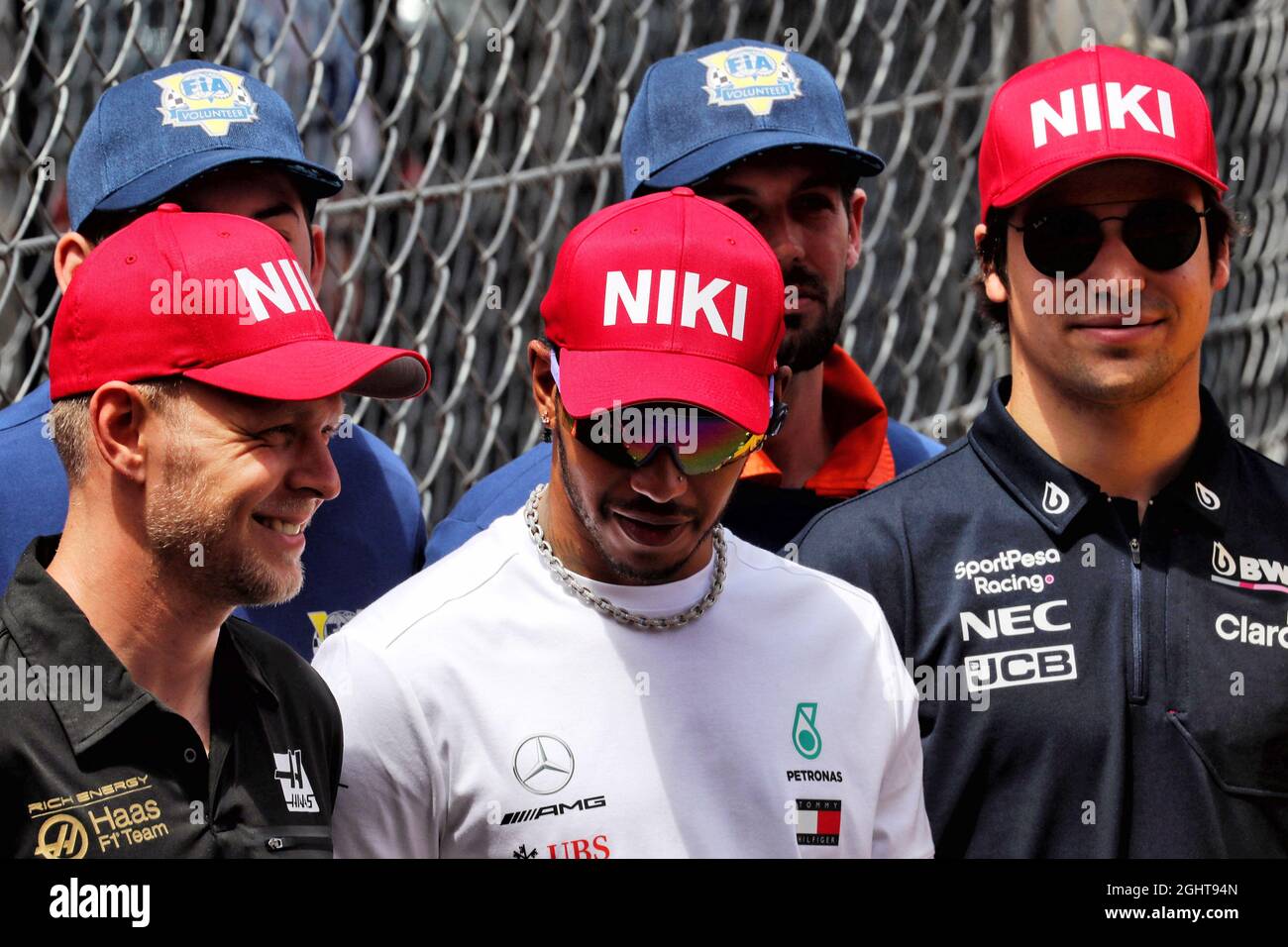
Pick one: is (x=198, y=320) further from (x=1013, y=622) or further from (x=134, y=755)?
(x=1013, y=622)

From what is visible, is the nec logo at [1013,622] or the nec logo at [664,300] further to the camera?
the nec logo at [1013,622]

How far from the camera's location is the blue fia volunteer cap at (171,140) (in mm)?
3047

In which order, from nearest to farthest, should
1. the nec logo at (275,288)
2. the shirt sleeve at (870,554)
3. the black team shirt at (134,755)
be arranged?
the black team shirt at (134,755)
the nec logo at (275,288)
the shirt sleeve at (870,554)

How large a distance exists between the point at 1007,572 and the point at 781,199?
2.85ft

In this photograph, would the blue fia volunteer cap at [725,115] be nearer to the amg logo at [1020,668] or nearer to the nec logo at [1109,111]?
the nec logo at [1109,111]

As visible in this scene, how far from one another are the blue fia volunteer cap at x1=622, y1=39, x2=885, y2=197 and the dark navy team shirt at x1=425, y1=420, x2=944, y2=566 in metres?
0.56

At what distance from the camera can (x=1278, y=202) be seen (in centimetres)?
517

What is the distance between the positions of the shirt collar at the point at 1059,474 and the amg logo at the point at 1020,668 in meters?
0.21

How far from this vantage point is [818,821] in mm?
2533

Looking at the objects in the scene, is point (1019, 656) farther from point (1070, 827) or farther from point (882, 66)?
point (882, 66)

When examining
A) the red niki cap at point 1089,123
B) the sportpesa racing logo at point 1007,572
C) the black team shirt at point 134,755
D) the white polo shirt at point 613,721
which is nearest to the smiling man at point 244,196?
the white polo shirt at point 613,721

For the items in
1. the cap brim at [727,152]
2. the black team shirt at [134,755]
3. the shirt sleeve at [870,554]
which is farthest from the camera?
the cap brim at [727,152]

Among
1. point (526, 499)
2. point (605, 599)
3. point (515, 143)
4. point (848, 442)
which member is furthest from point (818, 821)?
point (515, 143)

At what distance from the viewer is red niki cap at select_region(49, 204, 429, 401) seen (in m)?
2.36
